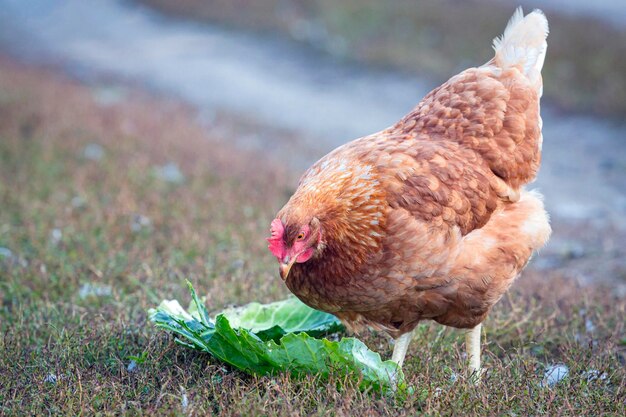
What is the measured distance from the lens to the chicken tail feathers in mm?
4535

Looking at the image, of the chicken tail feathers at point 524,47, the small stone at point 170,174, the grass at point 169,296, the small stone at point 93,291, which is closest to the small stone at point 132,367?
the grass at point 169,296

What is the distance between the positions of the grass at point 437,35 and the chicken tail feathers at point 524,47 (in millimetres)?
6398

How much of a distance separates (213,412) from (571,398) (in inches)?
64.6

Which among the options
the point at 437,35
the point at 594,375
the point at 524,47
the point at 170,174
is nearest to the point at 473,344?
the point at 594,375

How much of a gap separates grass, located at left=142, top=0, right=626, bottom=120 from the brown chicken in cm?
698

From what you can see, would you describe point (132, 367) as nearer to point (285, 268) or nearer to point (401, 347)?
point (285, 268)

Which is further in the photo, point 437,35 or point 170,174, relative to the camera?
point 437,35

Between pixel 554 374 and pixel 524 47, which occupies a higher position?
pixel 524 47

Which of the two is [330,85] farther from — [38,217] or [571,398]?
[571,398]

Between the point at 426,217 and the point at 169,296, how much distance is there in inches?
74.3

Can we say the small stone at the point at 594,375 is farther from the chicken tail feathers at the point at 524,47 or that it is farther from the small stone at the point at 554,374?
the chicken tail feathers at the point at 524,47

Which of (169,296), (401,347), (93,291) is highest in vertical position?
(401,347)

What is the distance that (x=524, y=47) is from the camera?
4.57 metres

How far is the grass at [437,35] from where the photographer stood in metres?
11.2
